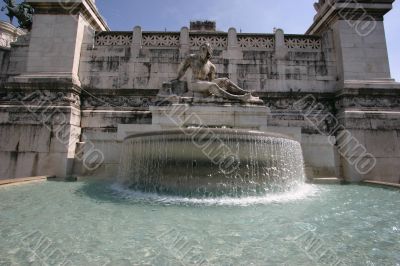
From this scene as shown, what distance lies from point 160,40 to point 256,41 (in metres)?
4.50

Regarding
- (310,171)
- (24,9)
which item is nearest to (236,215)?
(310,171)

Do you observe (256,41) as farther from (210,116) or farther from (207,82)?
(210,116)

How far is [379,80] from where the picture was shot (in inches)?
407

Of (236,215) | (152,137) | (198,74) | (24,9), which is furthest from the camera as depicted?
(24,9)

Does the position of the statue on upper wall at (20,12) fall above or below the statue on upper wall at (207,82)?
above

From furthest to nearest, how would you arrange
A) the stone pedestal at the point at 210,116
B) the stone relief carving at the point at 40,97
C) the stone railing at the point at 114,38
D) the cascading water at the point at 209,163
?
1. the stone railing at the point at 114,38
2. the stone relief carving at the point at 40,97
3. the stone pedestal at the point at 210,116
4. the cascading water at the point at 209,163

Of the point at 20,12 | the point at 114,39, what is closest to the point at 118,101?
the point at 114,39

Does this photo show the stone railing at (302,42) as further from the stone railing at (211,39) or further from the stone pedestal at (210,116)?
the stone pedestal at (210,116)

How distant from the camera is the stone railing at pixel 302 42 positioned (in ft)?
37.6

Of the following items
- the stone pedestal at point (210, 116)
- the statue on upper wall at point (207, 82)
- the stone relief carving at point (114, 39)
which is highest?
the stone relief carving at point (114, 39)

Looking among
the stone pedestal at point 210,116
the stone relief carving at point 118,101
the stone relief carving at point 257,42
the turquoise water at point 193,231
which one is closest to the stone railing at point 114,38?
the stone relief carving at point 118,101

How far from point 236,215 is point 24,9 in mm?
33097

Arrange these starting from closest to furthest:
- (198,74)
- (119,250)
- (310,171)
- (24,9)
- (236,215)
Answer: (119,250)
(236,215)
(310,171)
(198,74)
(24,9)

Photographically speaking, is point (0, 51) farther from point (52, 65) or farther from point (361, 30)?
point (361, 30)
